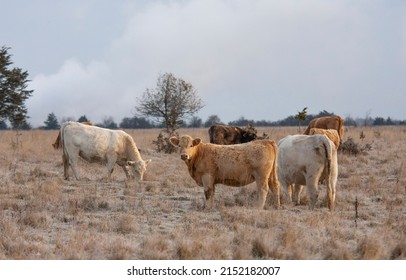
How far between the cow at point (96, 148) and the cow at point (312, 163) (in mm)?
5383

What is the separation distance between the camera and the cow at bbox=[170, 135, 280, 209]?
11.5 m

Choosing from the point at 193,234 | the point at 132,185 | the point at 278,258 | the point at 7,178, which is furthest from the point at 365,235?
the point at 7,178

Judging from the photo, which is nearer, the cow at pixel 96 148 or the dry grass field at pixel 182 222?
the dry grass field at pixel 182 222

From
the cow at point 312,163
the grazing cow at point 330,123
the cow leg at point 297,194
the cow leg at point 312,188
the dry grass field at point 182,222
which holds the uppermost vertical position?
the grazing cow at point 330,123

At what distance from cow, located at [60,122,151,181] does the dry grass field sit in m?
0.44

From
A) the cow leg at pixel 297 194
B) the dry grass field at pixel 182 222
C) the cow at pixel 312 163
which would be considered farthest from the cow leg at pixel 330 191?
the cow leg at pixel 297 194

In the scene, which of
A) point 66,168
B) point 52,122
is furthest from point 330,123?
point 52,122

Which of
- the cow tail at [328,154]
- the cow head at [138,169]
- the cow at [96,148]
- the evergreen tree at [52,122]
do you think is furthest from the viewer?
the evergreen tree at [52,122]

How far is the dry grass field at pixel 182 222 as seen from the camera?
7.95 meters

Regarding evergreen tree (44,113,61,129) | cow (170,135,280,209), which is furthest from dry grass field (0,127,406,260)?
evergreen tree (44,113,61,129)

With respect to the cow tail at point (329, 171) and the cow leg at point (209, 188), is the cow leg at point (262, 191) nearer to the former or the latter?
the cow leg at point (209, 188)

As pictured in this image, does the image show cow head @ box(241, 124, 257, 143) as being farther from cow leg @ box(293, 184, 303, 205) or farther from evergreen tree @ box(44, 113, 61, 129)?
evergreen tree @ box(44, 113, 61, 129)
